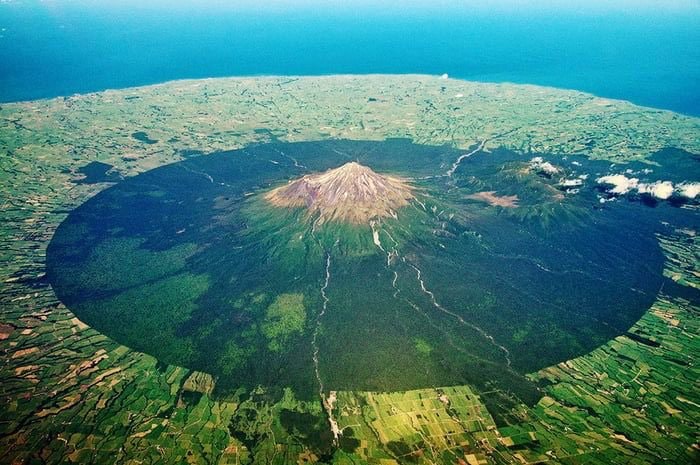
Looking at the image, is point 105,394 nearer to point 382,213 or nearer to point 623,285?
point 382,213

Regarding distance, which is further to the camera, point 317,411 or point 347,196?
point 347,196

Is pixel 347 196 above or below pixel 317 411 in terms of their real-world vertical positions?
above

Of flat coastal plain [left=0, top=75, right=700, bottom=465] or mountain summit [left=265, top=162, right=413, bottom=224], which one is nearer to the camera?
flat coastal plain [left=0, top=75, right=700, bottom=465]

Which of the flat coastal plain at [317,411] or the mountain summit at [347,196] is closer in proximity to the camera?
the flat coastal plain at [317,411]

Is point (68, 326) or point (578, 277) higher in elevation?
point (578, 277)

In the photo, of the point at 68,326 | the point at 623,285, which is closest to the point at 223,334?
the point at 68,326

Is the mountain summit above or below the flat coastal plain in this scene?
above

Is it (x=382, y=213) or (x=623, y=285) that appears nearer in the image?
(x=623, y=285)

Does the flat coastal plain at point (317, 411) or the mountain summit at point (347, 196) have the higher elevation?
the mountain summit at point (347, 196)
